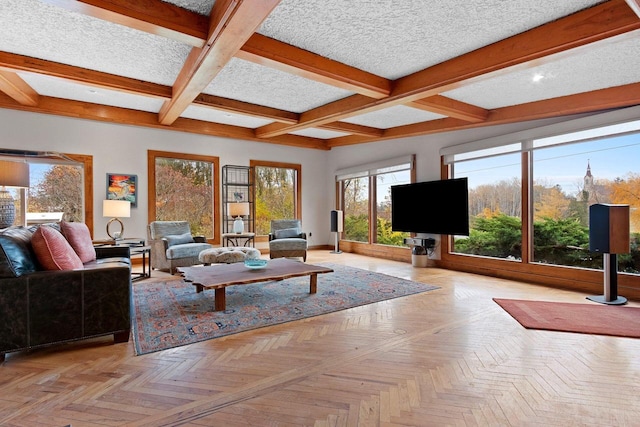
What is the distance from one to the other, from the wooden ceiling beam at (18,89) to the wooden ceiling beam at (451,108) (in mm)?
4895

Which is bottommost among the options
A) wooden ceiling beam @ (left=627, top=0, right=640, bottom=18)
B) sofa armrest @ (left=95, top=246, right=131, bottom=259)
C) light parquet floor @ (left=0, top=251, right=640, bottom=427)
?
light parquet floor @ (left=0, top=251, right=640, bottom=427)

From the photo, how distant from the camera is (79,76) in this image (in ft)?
12.6

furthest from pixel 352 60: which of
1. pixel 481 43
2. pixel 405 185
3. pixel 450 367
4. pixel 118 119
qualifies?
pixel 118 119

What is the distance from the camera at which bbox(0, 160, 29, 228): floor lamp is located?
3.50 metres

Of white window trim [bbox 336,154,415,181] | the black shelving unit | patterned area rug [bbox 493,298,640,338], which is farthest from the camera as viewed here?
the black shelving unit

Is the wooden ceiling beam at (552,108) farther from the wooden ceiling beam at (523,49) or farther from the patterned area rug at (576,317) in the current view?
the patterned area rug at (576,317)

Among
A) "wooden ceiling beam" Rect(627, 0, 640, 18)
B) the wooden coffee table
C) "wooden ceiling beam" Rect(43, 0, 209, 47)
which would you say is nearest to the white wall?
"wooden ceiling beam" Rect(627, 0, 640, 18)

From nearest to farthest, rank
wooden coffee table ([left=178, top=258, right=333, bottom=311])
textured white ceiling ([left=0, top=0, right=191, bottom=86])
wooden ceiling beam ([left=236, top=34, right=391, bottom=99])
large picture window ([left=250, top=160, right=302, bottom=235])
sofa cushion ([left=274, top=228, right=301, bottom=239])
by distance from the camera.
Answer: textured white ceiling ([left=0, top=0, right=191, bottom=86]) < wooden ceiling beam ([left=236, top=34, right=391, bottom=99]) < wooden coffee table ([left=178, top=258, right=333, bottom=311]) < sofa cushion ([left=274, top=228, right=301, bottom=239]) < large picture window ([left=250, top=160, right=302, bottom=235])

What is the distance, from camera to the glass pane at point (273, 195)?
785 cm

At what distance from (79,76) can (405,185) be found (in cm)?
522

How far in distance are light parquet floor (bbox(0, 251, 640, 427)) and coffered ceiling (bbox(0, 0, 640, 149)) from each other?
93.1 inches

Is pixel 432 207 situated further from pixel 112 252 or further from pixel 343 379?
pixel 112 252

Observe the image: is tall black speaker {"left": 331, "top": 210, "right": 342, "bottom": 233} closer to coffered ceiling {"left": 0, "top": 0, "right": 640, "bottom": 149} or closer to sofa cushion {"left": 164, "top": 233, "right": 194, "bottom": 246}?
coffered ceiling {"left": 0, "top": 0, "right": 640, "bottom": 149}

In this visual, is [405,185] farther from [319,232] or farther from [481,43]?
[481,43]
